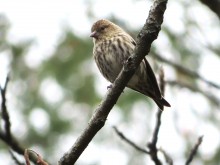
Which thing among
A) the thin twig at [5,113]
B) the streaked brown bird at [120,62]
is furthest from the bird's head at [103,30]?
the thin twig at [5,113]

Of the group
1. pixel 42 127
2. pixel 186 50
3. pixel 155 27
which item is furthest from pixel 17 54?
pixel 155 27

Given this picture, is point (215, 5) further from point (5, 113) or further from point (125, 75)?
point (5, 113)

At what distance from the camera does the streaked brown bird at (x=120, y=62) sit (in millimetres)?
5277

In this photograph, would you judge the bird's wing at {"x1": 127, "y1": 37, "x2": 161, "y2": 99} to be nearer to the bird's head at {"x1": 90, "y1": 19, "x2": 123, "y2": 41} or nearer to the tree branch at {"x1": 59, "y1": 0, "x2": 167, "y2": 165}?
the bird's head at {"x1": 90, "y1": 19, "x2": 123, "y2": 41}

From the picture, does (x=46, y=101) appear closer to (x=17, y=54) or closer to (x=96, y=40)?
(x=17, y=54)

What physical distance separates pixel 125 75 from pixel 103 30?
277cm

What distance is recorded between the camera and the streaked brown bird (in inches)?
208

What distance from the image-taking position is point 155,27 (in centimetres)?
309

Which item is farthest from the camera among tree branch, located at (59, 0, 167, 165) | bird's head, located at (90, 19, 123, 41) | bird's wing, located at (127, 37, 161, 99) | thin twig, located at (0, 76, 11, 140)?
bird's head, located at (90, 19, 123, 41)

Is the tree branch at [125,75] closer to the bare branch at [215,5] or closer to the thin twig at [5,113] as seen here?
the bare branch at [215,5]

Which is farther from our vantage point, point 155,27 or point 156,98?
point 156,98

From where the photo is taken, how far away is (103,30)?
19.6 feet

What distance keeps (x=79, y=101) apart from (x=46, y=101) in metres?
0.46

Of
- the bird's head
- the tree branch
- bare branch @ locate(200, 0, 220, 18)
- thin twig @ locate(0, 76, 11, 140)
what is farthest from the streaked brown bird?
bare branch @ locate(200, 0, 220, 18)
